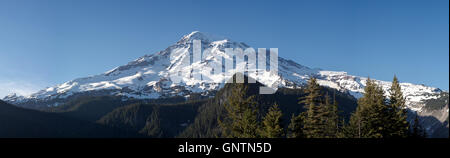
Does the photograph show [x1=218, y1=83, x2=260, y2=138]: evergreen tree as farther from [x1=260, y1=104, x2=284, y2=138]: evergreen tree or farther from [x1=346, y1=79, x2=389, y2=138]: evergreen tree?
[x1=346, y1=79, x2=389, y2=138]: evergreen tree

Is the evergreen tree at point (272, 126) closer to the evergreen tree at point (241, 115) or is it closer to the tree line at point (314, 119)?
the tree line at point (314, 119)

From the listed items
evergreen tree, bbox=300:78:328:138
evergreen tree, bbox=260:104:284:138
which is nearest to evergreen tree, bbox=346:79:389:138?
evergreen tree, bbox=300:78:328:138

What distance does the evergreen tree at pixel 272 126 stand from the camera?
45.3 m

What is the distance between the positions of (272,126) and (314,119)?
6.25 m

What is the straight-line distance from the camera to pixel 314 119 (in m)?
48.3

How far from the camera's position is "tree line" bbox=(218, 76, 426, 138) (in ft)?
142

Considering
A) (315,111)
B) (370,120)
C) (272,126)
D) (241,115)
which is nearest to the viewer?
(241,115)

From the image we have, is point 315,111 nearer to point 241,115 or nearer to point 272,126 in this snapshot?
point 272,126

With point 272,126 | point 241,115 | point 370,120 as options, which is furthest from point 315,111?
point 241,115

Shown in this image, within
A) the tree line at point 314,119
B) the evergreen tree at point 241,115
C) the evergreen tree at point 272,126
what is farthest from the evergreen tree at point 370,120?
the evergreen tree at point 241,115

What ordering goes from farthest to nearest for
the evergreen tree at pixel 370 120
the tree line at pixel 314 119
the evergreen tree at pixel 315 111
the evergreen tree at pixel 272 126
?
the evergreen tree at pixel 370 120
the evergreen tree at pixel 315 111
the evergreen tree at pixel 272 126
the tree line at pixel 314 119

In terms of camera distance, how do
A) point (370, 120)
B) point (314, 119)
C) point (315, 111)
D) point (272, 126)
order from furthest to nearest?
point (370, 120), point (315, 111), point (314, 119), point (272, 126)
